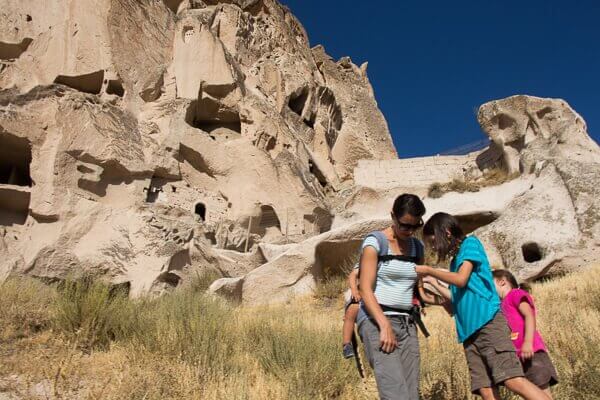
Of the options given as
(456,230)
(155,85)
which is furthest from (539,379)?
(155,85)

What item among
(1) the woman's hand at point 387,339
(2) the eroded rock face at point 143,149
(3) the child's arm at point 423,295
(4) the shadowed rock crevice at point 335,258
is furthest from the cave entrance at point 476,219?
(1) the woman's hand at point 387,339

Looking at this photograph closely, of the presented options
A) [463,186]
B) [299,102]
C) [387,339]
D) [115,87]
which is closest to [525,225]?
[463,186]

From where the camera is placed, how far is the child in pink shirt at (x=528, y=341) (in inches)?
101

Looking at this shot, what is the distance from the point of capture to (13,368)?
339 centimetres

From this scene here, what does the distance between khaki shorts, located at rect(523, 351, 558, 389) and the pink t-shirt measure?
0.21ft

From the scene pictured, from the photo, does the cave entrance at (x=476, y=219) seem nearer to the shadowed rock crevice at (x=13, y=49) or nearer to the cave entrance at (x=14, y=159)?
the cave entrance at (x=14, y=159)

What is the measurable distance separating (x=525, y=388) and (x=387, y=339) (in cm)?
77

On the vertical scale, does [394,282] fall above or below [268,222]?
below

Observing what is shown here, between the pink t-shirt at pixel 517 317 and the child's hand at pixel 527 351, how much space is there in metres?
0.06

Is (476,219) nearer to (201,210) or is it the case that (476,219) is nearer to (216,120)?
(201,210)

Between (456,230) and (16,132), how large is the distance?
963 cm

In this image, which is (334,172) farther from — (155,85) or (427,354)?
(427,354)

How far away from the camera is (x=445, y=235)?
2.54m

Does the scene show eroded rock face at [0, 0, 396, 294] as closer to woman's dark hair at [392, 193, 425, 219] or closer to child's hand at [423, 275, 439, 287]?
child's hand at [423, 275, 439, 287]
